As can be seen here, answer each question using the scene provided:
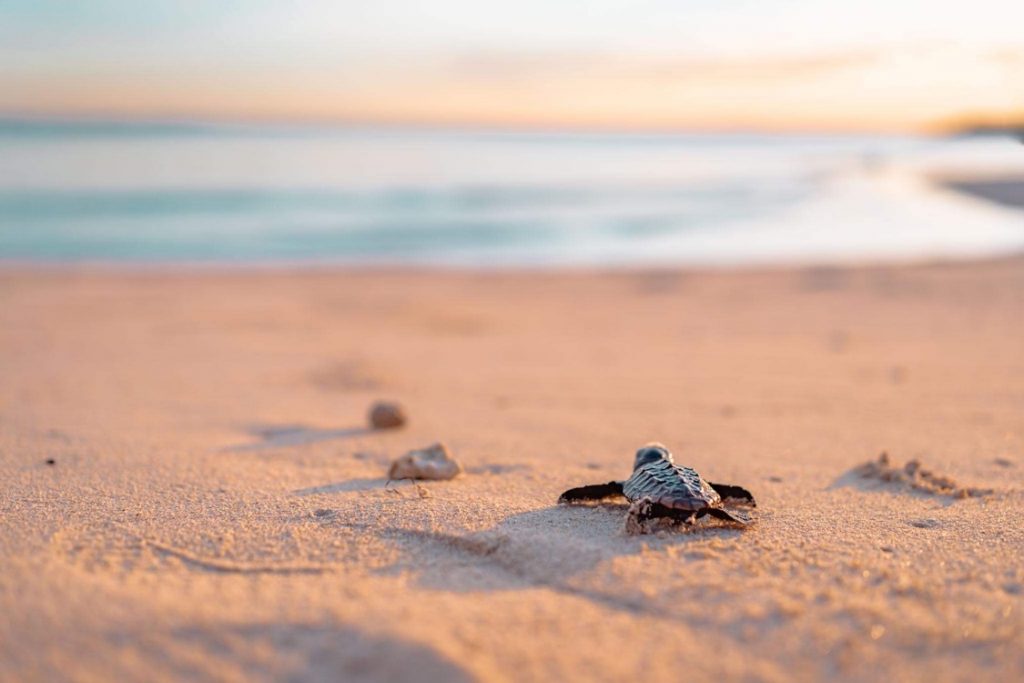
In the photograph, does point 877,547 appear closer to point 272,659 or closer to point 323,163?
point 272,659

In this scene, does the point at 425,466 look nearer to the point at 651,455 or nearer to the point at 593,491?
the point at 593,491


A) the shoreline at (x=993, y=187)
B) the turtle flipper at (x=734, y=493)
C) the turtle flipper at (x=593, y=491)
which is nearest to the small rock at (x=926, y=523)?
the turtle flipper at (x=734, y=493)

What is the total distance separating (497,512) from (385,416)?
158 centimetres

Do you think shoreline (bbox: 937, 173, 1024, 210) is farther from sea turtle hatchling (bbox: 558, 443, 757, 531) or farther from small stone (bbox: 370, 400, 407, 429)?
sea turtle hatchling (bbox: 558, 443, 757, 531)

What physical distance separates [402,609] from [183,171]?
3492 centimetres

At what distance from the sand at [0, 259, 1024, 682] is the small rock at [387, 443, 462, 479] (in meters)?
0.11

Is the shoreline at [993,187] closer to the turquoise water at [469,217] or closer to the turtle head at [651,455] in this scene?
the turquoise water at [469,217]

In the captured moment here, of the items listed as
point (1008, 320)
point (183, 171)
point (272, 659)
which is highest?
point (183, 171)

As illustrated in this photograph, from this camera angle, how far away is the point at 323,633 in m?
1.99

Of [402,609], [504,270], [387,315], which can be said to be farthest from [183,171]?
[402,609]

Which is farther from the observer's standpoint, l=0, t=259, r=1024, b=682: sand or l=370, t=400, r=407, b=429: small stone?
l=370, t=400, r=407, b=429: small stone

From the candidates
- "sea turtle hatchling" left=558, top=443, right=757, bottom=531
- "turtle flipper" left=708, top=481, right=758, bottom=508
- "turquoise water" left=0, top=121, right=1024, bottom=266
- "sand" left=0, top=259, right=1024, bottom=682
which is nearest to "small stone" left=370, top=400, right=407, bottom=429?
"sand" left=0, top=259, right=1024, bottom=682

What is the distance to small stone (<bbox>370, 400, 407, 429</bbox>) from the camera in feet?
13.9

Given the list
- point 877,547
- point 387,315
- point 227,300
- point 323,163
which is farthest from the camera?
point 323,163
